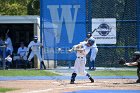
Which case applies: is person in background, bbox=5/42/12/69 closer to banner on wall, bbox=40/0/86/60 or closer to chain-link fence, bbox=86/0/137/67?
banner on wall, bbox=40/0/86/60

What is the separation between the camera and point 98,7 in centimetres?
2806

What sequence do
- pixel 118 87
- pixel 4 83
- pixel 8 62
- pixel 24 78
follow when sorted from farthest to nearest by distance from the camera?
pixel 8 62
pixel 24 78
pixel 4 83
pixel 118 87

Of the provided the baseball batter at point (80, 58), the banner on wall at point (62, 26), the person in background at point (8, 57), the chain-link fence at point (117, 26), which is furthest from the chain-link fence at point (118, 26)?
the baseball batter at point (80, 58)

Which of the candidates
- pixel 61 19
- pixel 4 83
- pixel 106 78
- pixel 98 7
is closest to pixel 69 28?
pixel 61 19

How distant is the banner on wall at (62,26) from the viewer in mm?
26781

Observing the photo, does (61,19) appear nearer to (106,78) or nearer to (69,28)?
(69,28)

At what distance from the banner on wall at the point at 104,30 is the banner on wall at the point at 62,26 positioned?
71 centimetres

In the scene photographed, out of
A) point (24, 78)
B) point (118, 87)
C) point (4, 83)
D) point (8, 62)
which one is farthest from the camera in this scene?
point (8, 62)

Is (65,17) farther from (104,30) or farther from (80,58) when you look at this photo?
(80,58)

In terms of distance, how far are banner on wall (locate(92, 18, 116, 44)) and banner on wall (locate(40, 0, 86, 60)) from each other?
27.9 inches

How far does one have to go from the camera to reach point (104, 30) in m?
27.1

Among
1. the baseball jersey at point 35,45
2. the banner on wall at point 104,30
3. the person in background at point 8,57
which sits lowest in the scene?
the person in background at point 8,57

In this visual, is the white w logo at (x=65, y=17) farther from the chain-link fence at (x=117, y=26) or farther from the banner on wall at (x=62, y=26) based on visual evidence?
the chain-link fence at (x=117, y=26)

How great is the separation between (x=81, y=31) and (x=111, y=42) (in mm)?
1868
